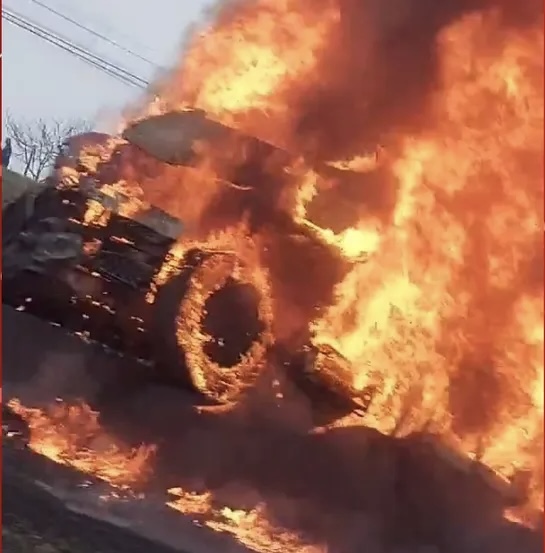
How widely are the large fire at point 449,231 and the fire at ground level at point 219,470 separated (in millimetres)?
491

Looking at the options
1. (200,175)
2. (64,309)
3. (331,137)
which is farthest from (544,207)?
(64,309)

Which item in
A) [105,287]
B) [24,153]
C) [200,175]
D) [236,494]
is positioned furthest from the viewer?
[24,153]

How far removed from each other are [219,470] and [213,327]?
128cm

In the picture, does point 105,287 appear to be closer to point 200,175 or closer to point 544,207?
point 200,175

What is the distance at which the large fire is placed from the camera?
27.8 feet

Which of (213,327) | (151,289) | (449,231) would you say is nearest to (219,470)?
(213,327)

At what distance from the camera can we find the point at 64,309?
27.2 feet

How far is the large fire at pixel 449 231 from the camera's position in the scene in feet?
27.8

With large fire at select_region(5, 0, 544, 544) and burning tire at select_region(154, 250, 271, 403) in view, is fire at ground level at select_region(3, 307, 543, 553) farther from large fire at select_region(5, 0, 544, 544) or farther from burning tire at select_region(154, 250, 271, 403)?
large fire at select_region(5, 0, 544, 544)

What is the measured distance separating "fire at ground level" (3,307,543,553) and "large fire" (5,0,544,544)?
0.49 metres

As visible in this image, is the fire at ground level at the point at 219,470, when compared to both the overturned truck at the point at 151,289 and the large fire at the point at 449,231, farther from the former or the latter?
the large fire at the point at 449,231

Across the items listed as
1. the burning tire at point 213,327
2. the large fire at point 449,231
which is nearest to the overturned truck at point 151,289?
the burning tire at point 213,327

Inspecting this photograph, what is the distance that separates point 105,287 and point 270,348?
1454 mm

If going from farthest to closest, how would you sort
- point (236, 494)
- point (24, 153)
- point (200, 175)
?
point (24, 153), point (200, 175), point (236, 494)
